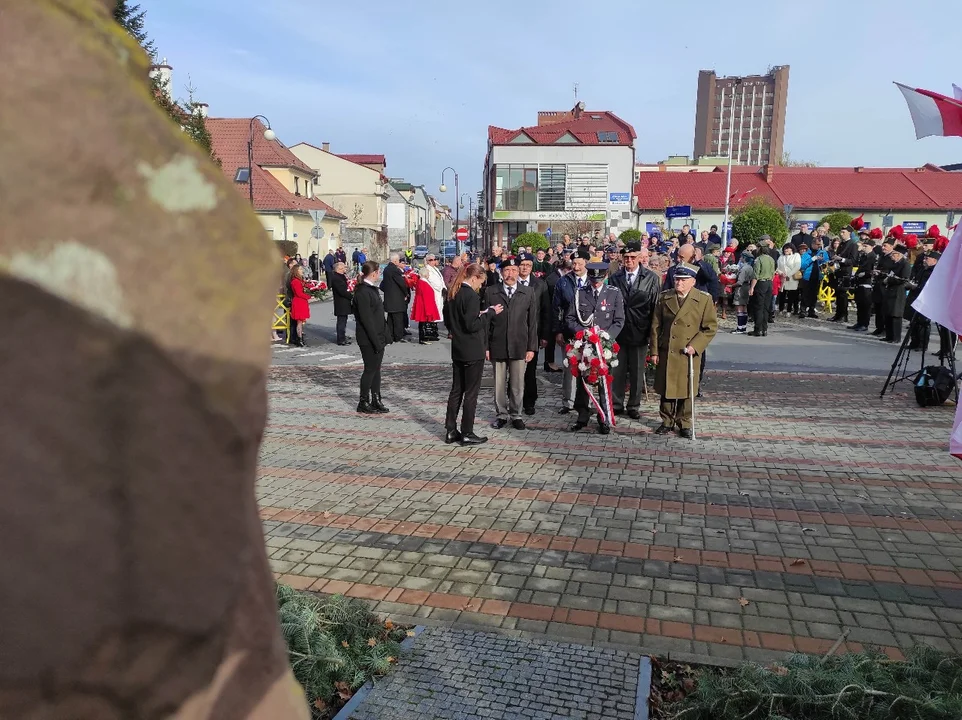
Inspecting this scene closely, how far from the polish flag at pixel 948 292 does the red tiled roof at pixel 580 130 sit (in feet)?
165

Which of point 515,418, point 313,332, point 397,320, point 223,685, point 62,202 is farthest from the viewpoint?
point 313,332

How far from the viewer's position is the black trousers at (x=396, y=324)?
16.0m

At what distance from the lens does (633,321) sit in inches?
341

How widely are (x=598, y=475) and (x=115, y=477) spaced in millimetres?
5914

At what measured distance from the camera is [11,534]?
0.97 meters

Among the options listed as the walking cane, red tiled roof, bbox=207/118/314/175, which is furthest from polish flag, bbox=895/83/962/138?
red tiled roof, bbox=207/118/314/175

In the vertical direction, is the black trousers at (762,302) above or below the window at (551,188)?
below

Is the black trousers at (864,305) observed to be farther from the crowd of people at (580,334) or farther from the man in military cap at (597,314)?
the man in military cap at (597,314)

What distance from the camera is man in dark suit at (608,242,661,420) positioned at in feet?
28.3

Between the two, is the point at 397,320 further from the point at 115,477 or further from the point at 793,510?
the point at 115,477

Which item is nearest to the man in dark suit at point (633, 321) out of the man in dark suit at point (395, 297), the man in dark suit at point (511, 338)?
the man in dark suit at point (511, 338)

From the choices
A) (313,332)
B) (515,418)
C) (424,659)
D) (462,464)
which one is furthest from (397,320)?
(424,659)

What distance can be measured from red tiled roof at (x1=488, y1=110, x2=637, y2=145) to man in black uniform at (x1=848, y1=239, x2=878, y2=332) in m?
36.6

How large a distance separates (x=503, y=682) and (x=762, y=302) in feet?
47.1
